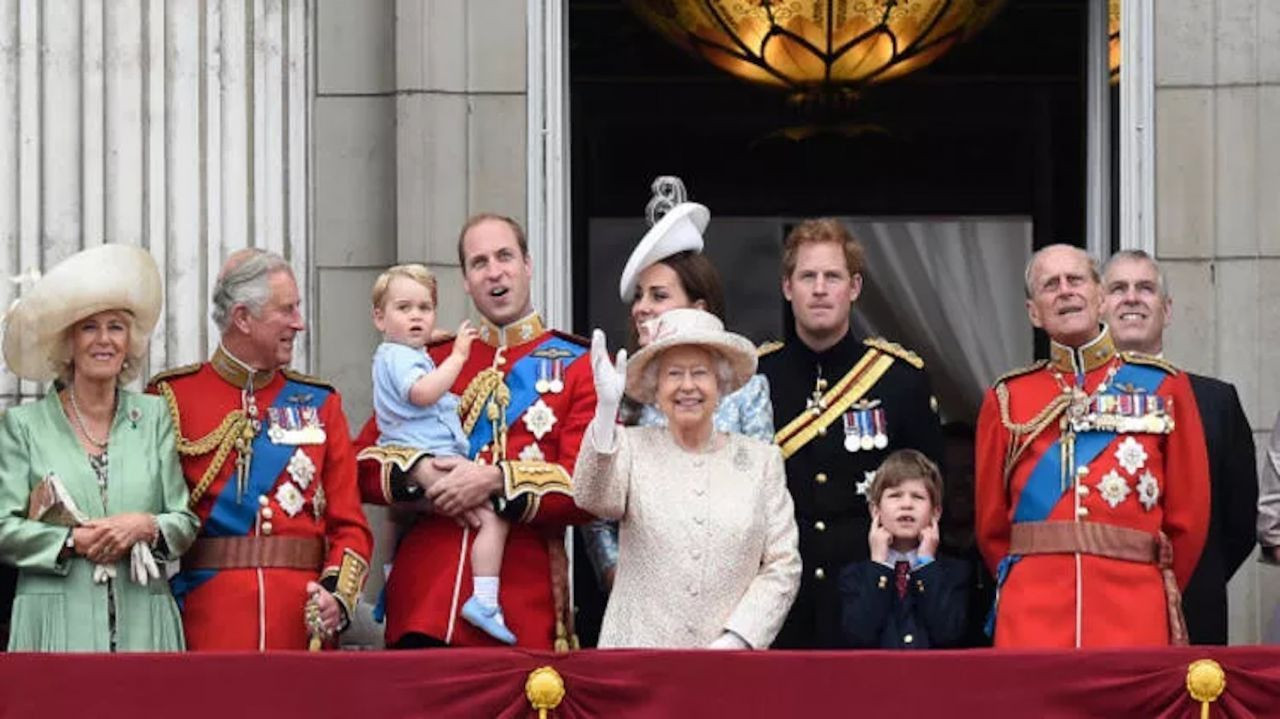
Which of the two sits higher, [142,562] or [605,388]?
[605,388]

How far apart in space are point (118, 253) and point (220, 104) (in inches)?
87.0

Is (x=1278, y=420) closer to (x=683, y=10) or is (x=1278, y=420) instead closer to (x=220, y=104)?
(x=220, y=104)

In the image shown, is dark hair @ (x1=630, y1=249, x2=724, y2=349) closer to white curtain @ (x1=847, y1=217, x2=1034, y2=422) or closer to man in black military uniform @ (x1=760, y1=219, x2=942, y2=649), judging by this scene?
man in black military uniform @ (x1=760, y1=219, x2=942, y2=649)

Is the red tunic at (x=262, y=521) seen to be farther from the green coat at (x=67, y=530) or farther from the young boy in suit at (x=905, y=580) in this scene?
the young boy in suit at (x=905, y=580)

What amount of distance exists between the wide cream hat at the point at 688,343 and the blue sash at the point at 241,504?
1079 millimetres

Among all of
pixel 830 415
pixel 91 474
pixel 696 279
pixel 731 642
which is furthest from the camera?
pixel 830 415

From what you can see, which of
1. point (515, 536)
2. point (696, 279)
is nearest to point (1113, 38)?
point (696, 279)

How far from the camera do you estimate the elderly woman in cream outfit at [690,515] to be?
10750mm

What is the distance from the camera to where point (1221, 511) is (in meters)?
11.6

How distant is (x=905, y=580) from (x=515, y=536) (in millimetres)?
1146

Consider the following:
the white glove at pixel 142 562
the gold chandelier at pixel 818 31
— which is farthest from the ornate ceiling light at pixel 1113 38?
the white glove at pixel 142 562

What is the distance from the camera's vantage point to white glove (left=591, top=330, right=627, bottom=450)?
10430mm


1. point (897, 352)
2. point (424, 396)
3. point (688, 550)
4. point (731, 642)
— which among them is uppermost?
point (897, 352)

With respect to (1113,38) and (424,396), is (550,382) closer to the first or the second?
(424,396)
